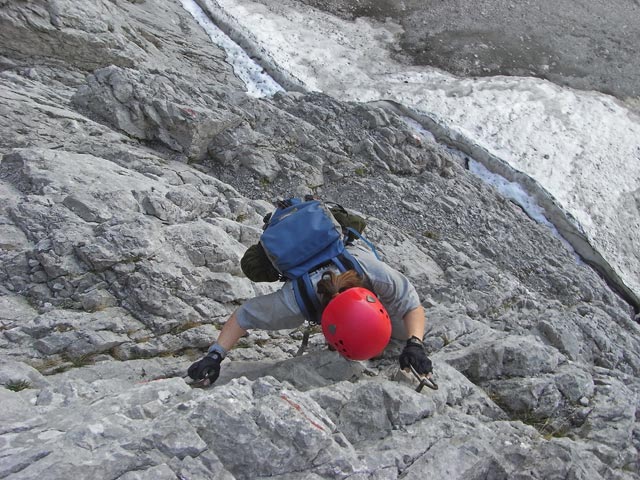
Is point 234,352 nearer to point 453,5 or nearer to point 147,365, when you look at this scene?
point 147,365

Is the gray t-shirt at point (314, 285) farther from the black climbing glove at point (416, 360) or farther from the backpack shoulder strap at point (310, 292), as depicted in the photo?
the black climbing glove at point (416, 360)

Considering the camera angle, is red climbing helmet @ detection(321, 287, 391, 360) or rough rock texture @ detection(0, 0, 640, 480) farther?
red climbing helmet @ detection(321, 287, 391, 360)

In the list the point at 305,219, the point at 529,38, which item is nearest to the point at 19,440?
the point at 305,219

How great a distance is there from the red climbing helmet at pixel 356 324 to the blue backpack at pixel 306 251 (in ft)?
1.83

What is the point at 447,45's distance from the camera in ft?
68.0

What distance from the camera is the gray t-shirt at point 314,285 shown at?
238 inches

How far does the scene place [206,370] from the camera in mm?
5555

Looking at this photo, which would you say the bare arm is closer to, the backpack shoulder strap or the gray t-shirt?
the gray t-shirt

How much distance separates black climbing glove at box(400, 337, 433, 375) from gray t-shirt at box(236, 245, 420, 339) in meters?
0.54

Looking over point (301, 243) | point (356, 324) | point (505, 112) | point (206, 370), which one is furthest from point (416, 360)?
point (505, 112)

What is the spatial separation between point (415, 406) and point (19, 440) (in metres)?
→ 3.54

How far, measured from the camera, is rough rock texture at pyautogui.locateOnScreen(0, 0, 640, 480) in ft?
14.3

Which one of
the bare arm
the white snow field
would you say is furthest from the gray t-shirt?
the white snow field

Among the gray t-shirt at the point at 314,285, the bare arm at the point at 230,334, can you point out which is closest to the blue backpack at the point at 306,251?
the gray t-shirt at the point at 314,285
